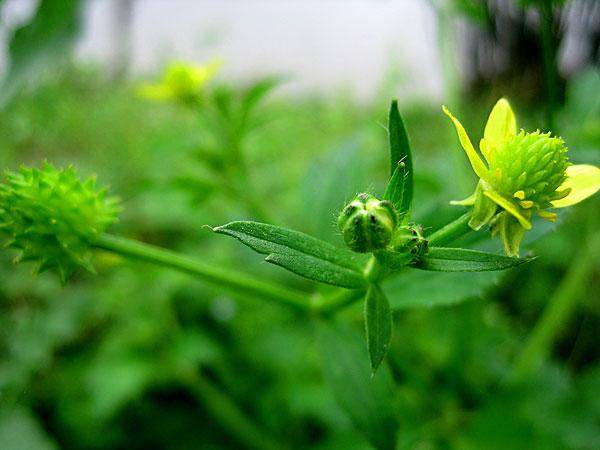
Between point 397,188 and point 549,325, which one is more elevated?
point 397,188

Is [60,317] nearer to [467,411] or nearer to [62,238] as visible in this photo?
[62,238]

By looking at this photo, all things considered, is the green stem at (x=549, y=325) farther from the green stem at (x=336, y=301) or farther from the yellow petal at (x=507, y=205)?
the yellow petal at (x=507, y=205)

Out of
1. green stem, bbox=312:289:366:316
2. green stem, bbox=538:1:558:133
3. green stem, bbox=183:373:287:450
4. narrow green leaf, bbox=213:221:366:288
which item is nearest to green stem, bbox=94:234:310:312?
green stem, bbox=312:289:366:316

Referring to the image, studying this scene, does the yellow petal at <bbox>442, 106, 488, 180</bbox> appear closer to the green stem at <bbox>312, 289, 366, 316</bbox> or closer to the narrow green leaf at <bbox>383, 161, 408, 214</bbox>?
the narrow green leaf at <bbox>383, 161, 408, 214</bbox>

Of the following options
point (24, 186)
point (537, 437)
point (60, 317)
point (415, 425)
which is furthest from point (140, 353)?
point (537, 437)

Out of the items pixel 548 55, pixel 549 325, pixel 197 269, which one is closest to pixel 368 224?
pixel 197 269

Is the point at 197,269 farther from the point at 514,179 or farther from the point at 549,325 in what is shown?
the point at 549,325

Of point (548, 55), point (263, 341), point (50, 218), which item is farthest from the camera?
point (263, 341)
